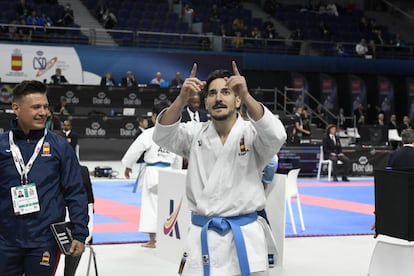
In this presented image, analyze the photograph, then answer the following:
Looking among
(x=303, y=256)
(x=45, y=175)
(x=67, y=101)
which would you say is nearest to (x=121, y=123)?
(x=67, y=101)

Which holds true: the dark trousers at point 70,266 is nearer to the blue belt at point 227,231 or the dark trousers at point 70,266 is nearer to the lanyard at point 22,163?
the lanyard at point 22,163

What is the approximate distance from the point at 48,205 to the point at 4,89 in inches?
812

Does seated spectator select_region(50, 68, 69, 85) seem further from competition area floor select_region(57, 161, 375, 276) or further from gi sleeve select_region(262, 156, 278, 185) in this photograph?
gi sleeve select_region(262, 156, 278, 185)

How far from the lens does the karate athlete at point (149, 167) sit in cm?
1013

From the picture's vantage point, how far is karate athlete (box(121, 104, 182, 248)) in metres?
10.1

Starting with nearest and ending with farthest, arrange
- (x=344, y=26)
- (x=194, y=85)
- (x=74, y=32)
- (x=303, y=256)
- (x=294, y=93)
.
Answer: (x=194, y=85)
(x=303, y=256)
(x=74, y=32)
(x=294, y=93)
(x=344, y=26)

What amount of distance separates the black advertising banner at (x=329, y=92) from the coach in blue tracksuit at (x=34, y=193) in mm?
28177

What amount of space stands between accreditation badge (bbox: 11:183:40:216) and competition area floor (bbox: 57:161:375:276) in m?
4.01

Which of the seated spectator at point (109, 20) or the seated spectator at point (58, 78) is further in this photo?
the seated spectator at point (109, 20)

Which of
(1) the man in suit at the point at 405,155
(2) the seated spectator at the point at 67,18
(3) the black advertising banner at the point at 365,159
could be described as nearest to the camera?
(1) the man in suit at the point at 405,155

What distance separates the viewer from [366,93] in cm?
3344

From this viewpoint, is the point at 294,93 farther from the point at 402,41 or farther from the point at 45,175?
the point at 45,175

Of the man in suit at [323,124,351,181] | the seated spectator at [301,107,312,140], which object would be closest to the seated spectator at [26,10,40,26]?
the seated spectator at [301,107,312,140]

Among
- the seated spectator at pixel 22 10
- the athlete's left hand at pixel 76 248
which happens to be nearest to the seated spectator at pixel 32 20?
the seated spectator at pixel 22 10
